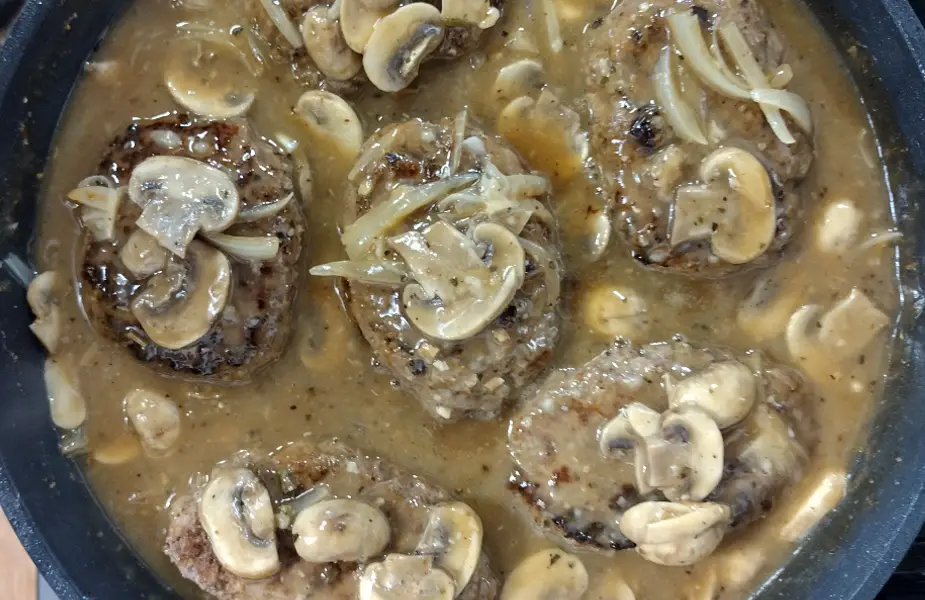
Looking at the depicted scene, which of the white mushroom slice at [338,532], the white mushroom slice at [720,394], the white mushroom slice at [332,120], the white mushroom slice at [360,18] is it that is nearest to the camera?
the white mushroom slice at [338,532]

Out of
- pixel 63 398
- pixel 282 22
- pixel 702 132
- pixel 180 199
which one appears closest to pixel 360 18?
pixel 282 22

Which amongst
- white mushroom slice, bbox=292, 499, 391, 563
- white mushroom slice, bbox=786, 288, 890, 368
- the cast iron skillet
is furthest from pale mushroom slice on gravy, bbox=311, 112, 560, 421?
the cast iron skillet

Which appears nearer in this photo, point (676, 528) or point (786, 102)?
point (676, 528)

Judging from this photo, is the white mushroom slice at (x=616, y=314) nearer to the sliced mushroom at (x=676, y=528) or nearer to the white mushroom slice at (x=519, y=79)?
the sliced mushroom at (x=676, y=528)

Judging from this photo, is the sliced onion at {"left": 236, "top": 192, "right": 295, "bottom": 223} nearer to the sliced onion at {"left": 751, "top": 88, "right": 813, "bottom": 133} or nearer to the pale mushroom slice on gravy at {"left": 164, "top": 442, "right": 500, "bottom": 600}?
the pale mushroom slice on gravy at {"left": 164, "top": 442, "right": 500, "bottom": 600}

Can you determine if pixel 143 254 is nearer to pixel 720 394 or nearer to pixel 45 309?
pixel 45 309

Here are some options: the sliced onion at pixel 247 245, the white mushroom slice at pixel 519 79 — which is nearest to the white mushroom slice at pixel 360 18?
the white mushroom slice at pixel 519 79
